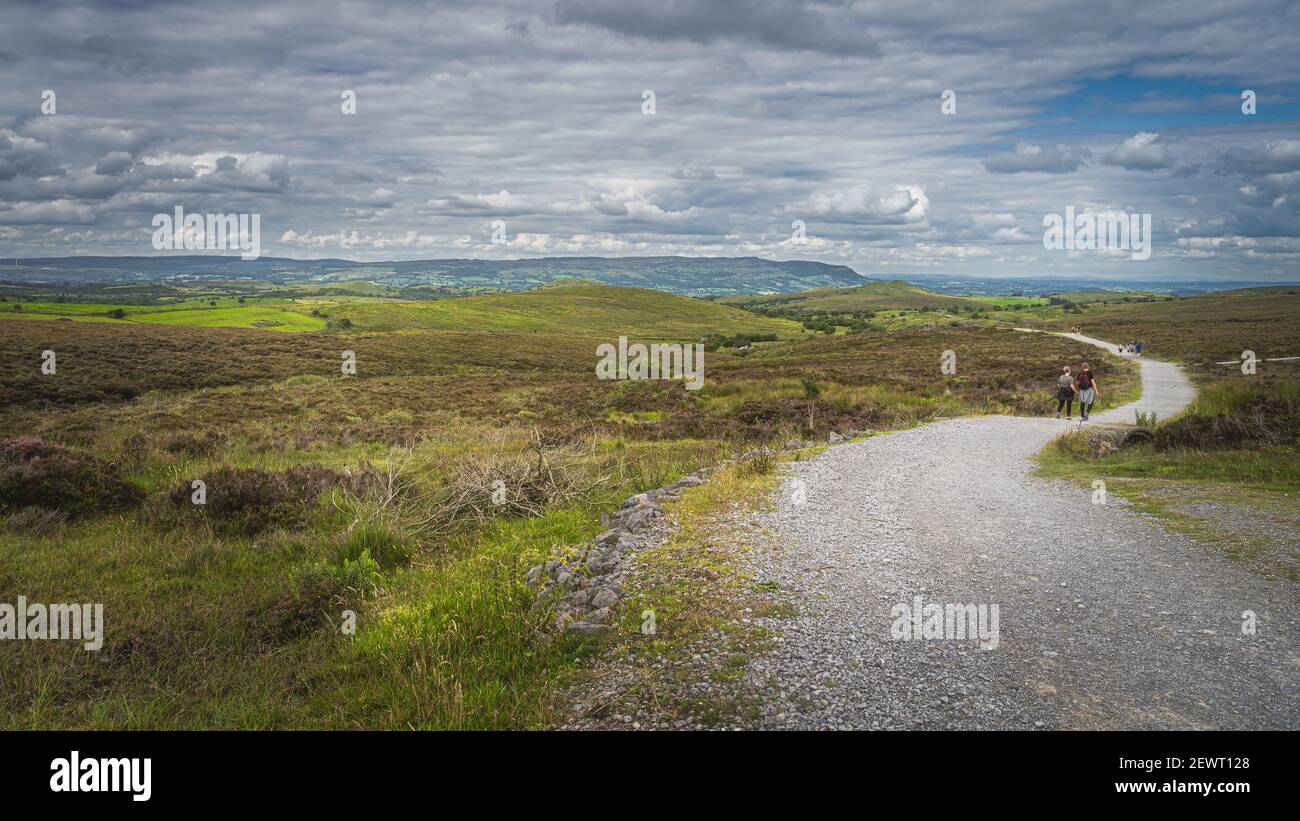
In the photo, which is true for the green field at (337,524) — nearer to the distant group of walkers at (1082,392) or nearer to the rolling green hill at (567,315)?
the distant group of walkers at (1082,392)

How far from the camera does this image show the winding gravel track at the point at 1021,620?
498cm

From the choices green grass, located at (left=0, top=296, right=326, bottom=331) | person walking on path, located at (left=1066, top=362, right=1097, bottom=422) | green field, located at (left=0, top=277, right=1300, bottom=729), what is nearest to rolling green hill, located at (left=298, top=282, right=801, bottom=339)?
green grass, located at (left=0, top=296, right=326, bottom=331)

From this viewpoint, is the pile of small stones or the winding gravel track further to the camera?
the pile of small stones

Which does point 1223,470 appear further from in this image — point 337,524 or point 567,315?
point 567,315

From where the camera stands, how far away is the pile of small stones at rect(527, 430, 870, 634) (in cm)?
700

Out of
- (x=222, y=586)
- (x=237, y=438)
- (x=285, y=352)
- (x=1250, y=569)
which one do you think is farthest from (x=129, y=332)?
(x=1250, y=569)

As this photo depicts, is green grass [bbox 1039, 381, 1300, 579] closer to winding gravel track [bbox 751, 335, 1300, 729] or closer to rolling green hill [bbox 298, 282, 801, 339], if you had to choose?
winding gravel track [bbox 751, 335, 1300, 729]

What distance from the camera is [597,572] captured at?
8438mm

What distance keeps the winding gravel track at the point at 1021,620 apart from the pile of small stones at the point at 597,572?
1.84 meters

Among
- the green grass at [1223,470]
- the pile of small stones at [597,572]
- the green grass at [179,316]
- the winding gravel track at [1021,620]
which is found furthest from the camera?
the green grass at [179,316]

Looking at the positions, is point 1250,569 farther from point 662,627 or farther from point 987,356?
point 987,356

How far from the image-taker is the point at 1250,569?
7.87 meters

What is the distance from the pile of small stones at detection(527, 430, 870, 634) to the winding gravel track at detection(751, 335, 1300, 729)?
1.84 meters

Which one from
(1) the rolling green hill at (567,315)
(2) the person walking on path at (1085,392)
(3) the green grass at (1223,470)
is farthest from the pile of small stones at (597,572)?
(1) the rolling green hill at (567,315)
